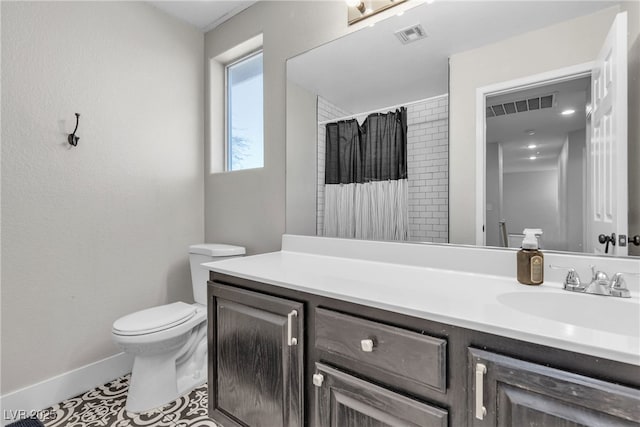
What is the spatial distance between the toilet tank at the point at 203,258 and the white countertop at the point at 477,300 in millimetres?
626

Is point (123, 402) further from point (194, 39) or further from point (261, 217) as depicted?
point (194, 39)

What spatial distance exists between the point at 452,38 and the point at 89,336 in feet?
8.32

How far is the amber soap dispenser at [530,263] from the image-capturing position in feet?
3.30

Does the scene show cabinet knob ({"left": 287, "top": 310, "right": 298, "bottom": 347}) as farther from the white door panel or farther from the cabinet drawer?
the white door panel

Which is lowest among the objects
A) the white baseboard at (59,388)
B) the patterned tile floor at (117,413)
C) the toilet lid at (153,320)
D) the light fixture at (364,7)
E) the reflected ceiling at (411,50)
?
the patterned tile floor at (117,413)

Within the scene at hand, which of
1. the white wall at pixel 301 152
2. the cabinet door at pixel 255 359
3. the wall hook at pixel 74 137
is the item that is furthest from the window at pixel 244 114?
the cabinet door at pixel 255 359

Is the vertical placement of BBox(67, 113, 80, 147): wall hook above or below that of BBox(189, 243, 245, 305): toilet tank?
above

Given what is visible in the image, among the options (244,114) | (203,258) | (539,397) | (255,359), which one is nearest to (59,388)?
(203,258)

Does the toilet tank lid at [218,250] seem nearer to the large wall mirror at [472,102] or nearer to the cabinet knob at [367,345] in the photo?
the large wall mirror at [472,102]

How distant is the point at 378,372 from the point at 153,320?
4.37ft

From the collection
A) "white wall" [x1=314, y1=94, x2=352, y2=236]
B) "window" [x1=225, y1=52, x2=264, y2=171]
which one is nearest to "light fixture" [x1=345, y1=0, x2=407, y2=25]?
"white wall" [x1=314, y1=94, x2=352, y2=236]

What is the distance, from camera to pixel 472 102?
1269mm

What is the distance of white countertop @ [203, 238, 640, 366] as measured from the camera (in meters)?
0.63

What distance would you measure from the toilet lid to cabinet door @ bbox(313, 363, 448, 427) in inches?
40.5
